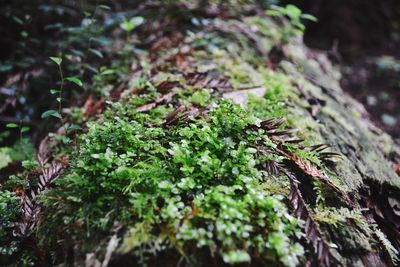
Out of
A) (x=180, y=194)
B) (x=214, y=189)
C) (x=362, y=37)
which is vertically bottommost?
(x=362, y=37)

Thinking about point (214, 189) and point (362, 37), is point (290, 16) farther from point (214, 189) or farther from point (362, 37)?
point (362, 37)

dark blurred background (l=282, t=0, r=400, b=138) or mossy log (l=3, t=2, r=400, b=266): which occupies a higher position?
mossy log (l=3, t=2, r=400, b=266)

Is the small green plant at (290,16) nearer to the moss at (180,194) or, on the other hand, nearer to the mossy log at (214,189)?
the mossy log at (214,189)

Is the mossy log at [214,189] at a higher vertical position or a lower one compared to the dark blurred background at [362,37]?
higher

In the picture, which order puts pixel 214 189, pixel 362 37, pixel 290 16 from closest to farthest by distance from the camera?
pixel 214 189
pixel 290 16
pixel 362 37

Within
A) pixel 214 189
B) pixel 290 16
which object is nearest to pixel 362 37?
pixel 290 16

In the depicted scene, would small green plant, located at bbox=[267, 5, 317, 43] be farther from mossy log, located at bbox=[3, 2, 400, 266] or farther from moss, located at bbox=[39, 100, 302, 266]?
moss, located at bbox=[39, 100, 302, 266]

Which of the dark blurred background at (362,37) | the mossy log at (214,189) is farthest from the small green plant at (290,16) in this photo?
the dark blurred background at (362,37)

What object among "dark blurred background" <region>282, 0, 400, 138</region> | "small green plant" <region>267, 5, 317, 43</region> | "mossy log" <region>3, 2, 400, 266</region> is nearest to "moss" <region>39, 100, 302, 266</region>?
"mossy log" <region>3, 2, 400, 266</region>

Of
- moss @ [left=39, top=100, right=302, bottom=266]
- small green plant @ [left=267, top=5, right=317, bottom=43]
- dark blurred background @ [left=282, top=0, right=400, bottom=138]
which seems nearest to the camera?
moss @ [left=39, top=100, right=302, bottom=266]
